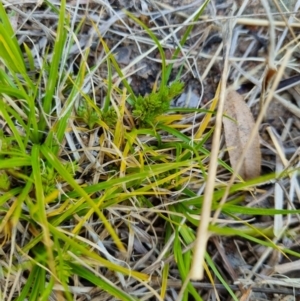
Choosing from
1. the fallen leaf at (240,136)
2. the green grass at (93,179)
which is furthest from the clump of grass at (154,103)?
the fallen leaf at (240,136)

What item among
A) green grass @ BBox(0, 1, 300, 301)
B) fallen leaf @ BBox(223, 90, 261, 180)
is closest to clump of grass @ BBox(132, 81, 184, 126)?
green grass @ BBox(0, 1, 300, 301)

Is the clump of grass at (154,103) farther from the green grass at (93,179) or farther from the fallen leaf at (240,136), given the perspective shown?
the fallen leaf at (240,136)

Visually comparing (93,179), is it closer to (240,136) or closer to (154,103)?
(154,103)

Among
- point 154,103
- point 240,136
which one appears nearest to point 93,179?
point 154,103

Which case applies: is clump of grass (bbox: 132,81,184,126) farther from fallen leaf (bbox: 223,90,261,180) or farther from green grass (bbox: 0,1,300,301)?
fallen leaf (bbox: 223,90,261,180)

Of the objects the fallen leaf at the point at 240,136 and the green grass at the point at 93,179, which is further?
the fallen leaf at the point at 240,136

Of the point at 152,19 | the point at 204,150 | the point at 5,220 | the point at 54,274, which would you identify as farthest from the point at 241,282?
the point at 152,19
